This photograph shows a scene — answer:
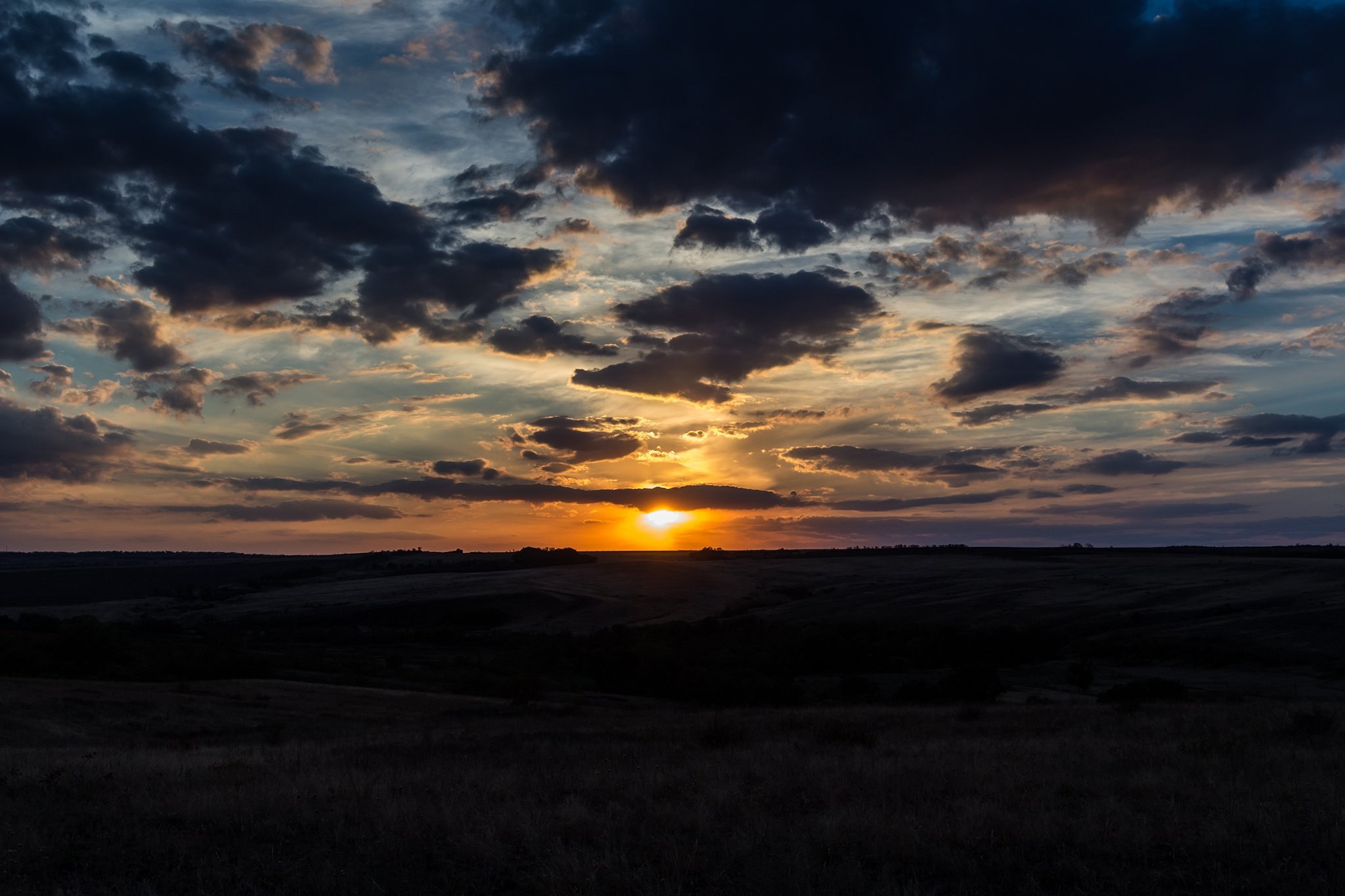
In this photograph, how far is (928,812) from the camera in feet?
32.7

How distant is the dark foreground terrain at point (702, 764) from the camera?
794cm

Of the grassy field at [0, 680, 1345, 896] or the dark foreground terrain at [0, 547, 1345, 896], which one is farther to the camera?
the dark foreground terrain at [0, 547, 1345, 896]

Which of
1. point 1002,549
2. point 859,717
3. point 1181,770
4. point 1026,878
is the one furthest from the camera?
point 1002,549

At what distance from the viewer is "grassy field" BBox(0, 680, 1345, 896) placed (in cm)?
764

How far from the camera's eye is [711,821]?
9.66 m

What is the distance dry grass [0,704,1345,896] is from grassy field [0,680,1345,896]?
0.04 m

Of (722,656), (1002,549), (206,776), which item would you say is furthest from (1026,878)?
(1002,549)

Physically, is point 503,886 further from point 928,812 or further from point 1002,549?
point 1002,549

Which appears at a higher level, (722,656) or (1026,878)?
→ (1026,878)

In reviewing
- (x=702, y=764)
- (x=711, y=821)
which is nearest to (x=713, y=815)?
(x=711, y=821)

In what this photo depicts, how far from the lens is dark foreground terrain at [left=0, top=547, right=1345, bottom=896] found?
26.1 feet

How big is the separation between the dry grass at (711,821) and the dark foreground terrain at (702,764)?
5 cm

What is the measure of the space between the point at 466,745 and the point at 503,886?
13114 millimetres

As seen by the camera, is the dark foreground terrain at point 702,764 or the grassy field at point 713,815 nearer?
the grassy field at point 713,815
